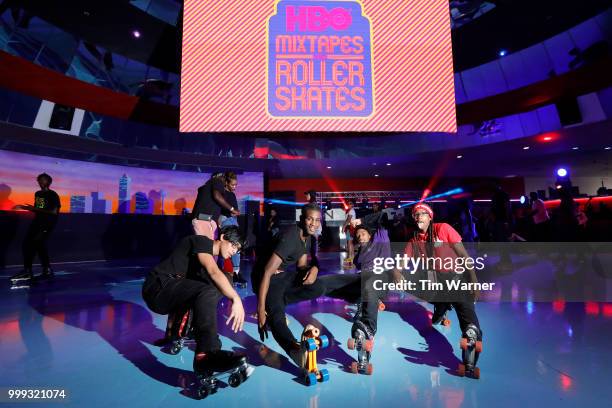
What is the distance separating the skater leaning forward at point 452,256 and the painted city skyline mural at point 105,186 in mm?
9381

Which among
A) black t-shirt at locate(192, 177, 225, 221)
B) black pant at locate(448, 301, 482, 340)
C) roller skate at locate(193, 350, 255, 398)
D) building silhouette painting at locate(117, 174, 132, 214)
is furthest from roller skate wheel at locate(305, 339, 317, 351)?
building silhouette painting at locate(117, 174, 132, 214)

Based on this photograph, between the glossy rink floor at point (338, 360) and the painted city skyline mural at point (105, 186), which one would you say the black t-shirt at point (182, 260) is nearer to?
the glossy rink floor at point (338, 360)

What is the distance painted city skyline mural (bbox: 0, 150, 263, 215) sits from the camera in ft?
24.7

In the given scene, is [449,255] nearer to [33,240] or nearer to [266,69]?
[266,69]

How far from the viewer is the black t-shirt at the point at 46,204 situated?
4.51 m

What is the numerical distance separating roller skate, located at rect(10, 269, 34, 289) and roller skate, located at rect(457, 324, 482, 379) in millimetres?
5572

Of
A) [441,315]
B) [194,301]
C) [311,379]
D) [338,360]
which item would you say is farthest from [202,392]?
[441,315]

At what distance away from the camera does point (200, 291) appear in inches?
66.2

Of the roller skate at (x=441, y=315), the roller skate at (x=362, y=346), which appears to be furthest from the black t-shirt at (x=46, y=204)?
the roller skate at (x=441, y=315)

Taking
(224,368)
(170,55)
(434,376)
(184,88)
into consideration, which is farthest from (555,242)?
(170,55)

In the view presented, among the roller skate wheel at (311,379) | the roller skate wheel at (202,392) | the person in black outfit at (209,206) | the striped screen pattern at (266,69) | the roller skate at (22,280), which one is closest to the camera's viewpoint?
the roller skate wheel at (202,392)

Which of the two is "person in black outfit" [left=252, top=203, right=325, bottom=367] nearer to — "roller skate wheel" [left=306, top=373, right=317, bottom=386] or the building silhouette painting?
"roller skate wheel" [left=306, top=373, right=317, bottom=386]

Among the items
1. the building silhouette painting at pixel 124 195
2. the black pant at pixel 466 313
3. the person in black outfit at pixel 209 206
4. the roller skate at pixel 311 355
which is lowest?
the roller skate at pixel 311 355

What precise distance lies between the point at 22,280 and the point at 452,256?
581 centimetres
